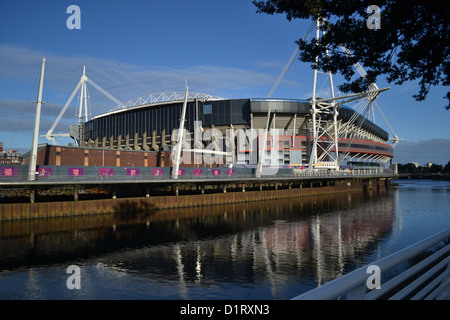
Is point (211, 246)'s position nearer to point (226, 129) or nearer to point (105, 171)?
point (105, 171)

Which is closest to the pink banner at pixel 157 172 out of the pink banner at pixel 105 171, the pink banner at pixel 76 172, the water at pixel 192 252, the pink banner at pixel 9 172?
the pink banner at pixel 105 171

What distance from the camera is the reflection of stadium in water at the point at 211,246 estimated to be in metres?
18.0

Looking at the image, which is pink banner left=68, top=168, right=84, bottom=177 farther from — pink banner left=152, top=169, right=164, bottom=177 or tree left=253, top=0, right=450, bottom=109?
tree left=253, top=0, right=450, bottom=109

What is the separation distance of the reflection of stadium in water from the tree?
10669 mm

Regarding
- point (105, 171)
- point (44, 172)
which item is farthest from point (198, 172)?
point (44, 172)

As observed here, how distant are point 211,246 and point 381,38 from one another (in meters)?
18.3

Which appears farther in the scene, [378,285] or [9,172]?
[9,172]

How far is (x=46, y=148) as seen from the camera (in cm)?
4866

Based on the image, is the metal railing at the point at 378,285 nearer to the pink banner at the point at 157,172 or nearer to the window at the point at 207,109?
the pink banner at the point at 157,172

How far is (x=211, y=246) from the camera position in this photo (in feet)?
81.9

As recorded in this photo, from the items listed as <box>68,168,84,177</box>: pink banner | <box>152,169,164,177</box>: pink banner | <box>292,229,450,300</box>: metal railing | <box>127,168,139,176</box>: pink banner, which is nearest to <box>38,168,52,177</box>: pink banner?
<box>68,168,84,177</box>: pink banner

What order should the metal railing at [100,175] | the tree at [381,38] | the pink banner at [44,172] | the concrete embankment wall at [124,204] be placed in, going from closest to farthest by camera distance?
the tree at [381,38], the concrete embankment wall at [124,204], the metal railing at [100,175], the pink banner at [44,172]

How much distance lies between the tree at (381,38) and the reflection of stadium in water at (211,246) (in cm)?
1067
